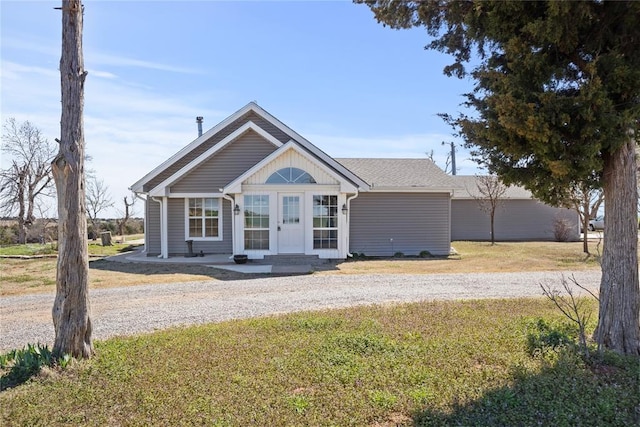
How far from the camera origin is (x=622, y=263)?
5.30 m

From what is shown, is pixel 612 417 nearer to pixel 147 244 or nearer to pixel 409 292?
pixel 409 292

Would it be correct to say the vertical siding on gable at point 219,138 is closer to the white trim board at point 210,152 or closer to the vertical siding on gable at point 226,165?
the white trim board at point 210,152

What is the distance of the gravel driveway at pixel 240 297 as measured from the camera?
7.11 metres

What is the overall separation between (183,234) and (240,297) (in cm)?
807

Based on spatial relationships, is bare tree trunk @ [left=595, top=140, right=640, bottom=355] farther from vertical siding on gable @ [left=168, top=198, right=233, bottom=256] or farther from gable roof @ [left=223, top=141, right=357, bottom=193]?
vertical siding on gable @ [left=168, top=198, right=233, bottom=256]

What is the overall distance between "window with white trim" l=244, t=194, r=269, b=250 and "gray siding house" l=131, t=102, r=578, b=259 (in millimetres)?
35

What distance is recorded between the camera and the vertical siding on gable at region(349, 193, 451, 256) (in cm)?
1733

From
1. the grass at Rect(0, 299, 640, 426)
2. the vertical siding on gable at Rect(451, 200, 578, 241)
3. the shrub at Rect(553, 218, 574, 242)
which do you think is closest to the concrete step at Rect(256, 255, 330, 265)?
the grass at Rect(0, 299, 640, 426)

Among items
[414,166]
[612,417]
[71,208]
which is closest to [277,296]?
[71,208]

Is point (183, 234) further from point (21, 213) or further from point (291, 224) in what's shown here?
point (21, 213)

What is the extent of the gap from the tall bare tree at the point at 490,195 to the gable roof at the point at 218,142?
1065cm

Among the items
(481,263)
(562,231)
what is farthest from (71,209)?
(562,231)

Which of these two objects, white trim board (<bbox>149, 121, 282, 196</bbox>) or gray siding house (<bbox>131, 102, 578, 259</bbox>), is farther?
white trim board (<bbox>149, 121, 282, 196</bbox>)

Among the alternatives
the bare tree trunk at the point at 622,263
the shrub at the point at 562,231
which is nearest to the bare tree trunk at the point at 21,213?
the bare tree trunk at the point at 622,263
